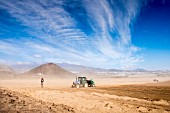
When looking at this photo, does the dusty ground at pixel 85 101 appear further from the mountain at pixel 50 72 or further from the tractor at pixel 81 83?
the mountain at pixel 50 72

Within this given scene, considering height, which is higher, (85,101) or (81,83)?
(81,83)

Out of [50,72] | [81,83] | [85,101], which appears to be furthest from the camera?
[50,72]

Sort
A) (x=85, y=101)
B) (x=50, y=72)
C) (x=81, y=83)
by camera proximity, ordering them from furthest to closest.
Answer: (x=50, y=72) < (x=81, y=83) < (x=85, y=101)

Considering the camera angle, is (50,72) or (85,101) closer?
(85,101)

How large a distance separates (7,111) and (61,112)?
11.3 feet

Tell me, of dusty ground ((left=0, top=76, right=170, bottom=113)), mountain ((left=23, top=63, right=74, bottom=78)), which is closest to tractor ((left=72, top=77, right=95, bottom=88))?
dusty ground ((left=0, top=76, right=170, bottom=113))

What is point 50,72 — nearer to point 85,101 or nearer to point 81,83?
point 81,83

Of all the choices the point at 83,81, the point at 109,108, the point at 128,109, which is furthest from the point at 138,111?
the point at 83,81

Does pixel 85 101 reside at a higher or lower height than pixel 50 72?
lower

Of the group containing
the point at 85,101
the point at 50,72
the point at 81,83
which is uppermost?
the point at 50,72

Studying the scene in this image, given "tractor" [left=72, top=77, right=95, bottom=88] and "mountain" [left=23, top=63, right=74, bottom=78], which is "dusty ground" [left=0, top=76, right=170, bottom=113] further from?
"mountain" [left=23, top=63, right=74, bottom=78]

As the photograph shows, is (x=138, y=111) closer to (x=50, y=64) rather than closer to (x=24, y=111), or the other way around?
(x=24, y=111)

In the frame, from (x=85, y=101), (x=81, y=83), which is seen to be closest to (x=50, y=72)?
(x=81, y=83)

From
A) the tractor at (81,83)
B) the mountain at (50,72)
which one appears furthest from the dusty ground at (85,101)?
the mountain at (50,72)
